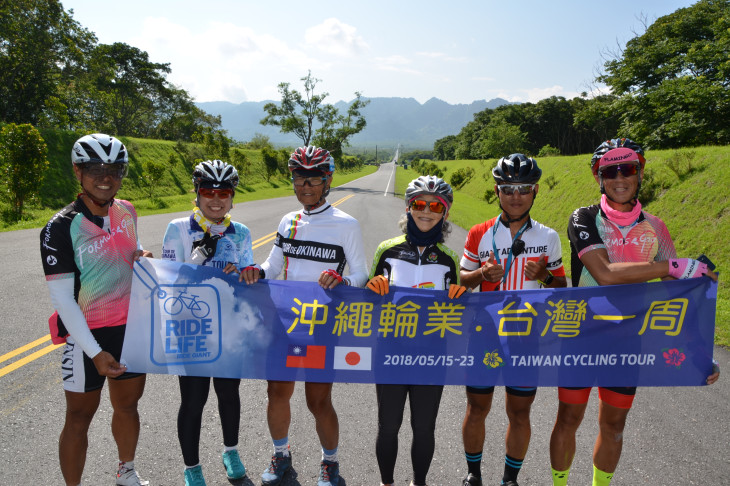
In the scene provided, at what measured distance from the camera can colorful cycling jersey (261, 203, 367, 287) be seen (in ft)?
11.9

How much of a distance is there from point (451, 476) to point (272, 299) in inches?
84.2

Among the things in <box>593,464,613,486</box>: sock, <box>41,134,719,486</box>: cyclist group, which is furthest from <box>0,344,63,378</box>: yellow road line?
<box>593,464,613,486</box>: sock

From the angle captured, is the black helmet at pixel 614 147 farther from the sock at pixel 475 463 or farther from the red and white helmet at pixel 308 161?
the sock at pixel 475 463

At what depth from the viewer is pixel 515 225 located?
3584 mm

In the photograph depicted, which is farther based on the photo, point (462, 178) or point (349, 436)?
point (462, 178)

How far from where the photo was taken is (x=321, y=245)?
12.0 ft

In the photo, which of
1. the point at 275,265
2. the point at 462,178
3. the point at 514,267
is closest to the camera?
the point at 514,267

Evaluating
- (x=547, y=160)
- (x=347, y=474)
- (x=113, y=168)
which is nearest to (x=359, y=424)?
(x=347, y=474)

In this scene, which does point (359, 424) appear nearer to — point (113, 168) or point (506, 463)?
point (506, 463)

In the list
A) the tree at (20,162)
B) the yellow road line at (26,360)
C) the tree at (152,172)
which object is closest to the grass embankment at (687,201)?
the yellow road line at (26,360)

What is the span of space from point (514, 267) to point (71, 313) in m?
3.32

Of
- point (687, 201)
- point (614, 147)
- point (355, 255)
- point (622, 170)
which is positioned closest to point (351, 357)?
point (355, 255)

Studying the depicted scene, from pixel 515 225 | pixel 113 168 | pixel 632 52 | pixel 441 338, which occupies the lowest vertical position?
pixel 441 338

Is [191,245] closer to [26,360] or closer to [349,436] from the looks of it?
[349,436]
